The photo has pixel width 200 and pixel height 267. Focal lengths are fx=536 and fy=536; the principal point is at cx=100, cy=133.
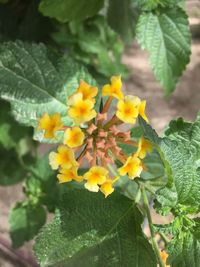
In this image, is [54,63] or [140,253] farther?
[54,63]

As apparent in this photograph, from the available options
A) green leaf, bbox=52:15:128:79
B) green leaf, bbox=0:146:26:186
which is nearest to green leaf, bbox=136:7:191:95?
green leaf, bbox=52:15:128:79

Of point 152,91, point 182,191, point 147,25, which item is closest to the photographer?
point 182,191

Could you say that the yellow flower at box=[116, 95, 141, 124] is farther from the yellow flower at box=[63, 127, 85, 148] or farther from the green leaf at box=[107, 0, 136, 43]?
the green leaf at box=[107, 0, 136, 43]

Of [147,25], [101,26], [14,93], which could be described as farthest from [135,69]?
[14,93]

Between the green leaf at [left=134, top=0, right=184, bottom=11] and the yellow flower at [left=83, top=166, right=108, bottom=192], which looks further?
the green leaf at [left=134, top=0, right=184, bottom=11]

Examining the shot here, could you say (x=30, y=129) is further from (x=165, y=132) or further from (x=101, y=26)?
(x=165, y=132)

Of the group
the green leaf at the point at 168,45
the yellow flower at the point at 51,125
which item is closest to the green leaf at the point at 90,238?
the yellow flower at the point at 51,125

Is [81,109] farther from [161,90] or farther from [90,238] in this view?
[161,90]

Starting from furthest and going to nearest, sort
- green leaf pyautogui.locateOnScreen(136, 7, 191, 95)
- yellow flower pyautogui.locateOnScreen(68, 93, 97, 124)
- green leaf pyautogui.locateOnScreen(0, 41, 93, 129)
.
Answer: green leaf pyautogui.locateOnScreen(136, 7, 191, 95), green leaf pyautogui.locateOnScreen(0, 41, 93, 129), yellow flower pyautogui.locateOnScreen(68, 93, 97, 124)
